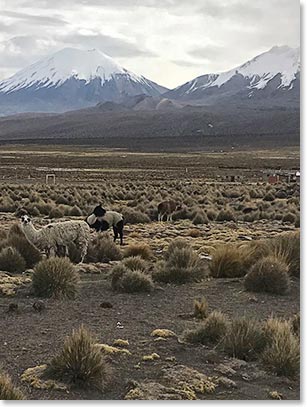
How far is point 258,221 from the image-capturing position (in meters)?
16.6

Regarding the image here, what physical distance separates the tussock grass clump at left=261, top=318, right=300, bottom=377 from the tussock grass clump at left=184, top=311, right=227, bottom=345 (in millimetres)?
547

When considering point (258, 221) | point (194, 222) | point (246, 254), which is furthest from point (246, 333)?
point (194, 222)

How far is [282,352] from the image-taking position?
577cm

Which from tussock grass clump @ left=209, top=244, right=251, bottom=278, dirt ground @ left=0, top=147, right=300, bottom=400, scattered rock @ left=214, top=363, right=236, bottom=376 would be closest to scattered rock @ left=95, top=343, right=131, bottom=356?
dirt ground @ left=0, top=147, right=300, bottom=400

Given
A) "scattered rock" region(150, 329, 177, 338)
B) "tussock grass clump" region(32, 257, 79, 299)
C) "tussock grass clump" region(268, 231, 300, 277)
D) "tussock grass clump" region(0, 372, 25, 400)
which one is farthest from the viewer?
"tussock grass clump" region(268, 231, 300, 277)

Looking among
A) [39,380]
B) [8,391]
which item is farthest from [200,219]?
[8,391]

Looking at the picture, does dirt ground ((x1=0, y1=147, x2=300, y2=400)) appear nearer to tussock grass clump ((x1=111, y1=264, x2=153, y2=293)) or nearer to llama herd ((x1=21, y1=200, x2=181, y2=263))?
tussock grass clump ((x1=111, y1=264, x2=153, y2=293))

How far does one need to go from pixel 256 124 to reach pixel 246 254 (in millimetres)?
113443

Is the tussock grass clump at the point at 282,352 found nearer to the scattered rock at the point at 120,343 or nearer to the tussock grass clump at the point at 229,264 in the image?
the scattered rock at the point at 120,343

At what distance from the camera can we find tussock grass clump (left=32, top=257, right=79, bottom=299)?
8.33m

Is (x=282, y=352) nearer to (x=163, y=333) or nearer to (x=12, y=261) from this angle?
(x=163, y=333)

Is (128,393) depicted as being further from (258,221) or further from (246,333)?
(258,221)

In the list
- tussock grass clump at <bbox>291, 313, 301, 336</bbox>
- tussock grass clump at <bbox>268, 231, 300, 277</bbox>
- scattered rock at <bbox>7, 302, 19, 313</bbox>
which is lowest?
scattered rock at <bbox>7, 302, 19, 313</bbox>

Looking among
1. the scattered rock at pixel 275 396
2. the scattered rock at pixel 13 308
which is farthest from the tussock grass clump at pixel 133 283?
the scattered rock at pixel 275 396
